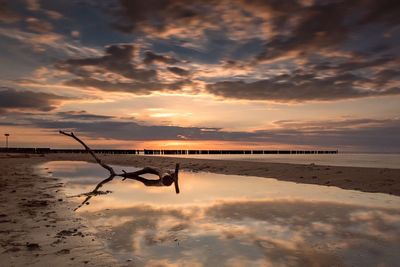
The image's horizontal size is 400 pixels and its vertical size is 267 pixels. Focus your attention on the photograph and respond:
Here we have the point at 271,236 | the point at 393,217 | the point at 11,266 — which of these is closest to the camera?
the point at 11,266

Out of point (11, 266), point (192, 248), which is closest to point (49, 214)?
point (11, 266)

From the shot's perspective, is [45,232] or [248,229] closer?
[45,232]

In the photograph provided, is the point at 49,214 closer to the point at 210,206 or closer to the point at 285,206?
the point at 210,206

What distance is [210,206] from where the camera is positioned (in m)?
11.7

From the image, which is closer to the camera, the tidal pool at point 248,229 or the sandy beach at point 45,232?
the sandy beach at point 45,232

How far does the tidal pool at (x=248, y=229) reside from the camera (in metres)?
6.13

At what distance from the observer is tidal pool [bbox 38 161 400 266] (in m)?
6.13

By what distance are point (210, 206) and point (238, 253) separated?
535 cm

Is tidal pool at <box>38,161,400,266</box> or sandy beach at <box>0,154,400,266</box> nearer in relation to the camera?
sandy beach at <box>0,154,400,266</box>

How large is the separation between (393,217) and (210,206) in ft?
17.8

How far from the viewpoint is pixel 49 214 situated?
9828 mm

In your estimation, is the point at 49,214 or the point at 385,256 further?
the point at 49,214

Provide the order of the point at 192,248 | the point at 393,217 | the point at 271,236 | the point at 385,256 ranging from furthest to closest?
1. the point at 393,217
2. the point at 271,236
3. the point at 192,248
4. the point at 385,256

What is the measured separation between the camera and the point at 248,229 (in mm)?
8258
